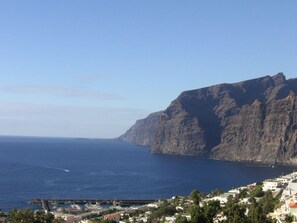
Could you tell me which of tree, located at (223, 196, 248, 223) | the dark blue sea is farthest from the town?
the dark blue sea

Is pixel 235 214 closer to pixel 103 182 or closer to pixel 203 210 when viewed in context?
pixel 203 210

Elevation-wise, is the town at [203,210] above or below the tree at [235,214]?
below

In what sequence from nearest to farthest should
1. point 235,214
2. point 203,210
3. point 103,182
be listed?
point 235,214, point 203,210, point 103,182

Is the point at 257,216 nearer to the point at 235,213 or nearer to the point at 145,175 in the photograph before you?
the point at 235,213

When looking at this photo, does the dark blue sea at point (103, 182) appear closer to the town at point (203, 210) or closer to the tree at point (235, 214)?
the town at point (203, 210)

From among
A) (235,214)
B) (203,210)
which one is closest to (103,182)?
(203,210)

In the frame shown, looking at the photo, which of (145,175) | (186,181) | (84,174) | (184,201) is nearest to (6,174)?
(84,174)

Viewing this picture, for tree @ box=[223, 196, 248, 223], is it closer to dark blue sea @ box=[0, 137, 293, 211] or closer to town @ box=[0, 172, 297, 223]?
town @ box=[0, 172, 297, 223]

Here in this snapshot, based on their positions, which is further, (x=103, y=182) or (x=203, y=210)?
(x=103, y=182)

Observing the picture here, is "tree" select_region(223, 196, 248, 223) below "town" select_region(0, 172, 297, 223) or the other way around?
the other way around

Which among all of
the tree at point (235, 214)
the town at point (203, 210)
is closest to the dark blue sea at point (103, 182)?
the town at point (203, 210)

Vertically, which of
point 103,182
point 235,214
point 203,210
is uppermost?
point 203,210
